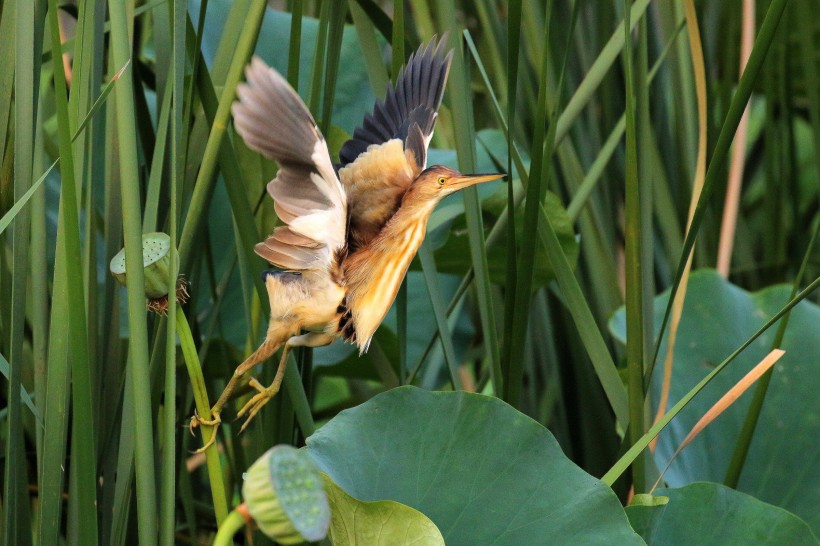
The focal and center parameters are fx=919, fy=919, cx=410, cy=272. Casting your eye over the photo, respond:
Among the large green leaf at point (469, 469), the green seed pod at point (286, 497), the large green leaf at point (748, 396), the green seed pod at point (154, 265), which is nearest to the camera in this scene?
the green seed pod at point (286, 497)

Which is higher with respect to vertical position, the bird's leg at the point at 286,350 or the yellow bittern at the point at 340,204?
the yellow bittern at the point at 340,204

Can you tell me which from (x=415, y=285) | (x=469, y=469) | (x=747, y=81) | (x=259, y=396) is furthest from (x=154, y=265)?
(x=415, y=285)

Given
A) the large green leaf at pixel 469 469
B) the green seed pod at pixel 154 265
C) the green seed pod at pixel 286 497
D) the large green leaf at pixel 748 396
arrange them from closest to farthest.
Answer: the green seed pod at pixel 286 497 → the green seed pod at pixel 154 265 → the large green leaf at pixel 469 469 → the large green leaf at pixel 748 396

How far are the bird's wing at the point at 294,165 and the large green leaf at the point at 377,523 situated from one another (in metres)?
0.15

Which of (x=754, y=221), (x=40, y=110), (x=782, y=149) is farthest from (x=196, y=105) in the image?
(x=754, y=221)

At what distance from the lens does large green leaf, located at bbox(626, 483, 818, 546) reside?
28.1 inches

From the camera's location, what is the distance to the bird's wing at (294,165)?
0.55 meters

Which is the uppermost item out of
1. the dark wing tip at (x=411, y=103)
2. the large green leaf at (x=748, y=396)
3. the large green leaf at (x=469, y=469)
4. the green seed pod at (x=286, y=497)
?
the dark wing tip at (x=411, y=103)

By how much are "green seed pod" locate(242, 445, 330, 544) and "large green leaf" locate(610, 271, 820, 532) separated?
0.61 meters

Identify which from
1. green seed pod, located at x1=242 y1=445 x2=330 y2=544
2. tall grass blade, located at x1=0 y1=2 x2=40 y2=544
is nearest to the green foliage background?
tall grass blade, located at x1=0 y1=2 x2=40 y2=544

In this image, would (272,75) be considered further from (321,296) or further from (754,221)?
(754,221)

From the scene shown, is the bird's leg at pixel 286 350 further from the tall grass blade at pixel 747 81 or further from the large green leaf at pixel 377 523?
the tall grass blade at pixel 747 81

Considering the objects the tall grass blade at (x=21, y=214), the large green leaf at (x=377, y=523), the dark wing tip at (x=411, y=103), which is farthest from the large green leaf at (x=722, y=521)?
the tall grass blade at (x=21, y=214)

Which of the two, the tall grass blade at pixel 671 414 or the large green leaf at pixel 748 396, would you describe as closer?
the tall grass blade at pixel 671 414
